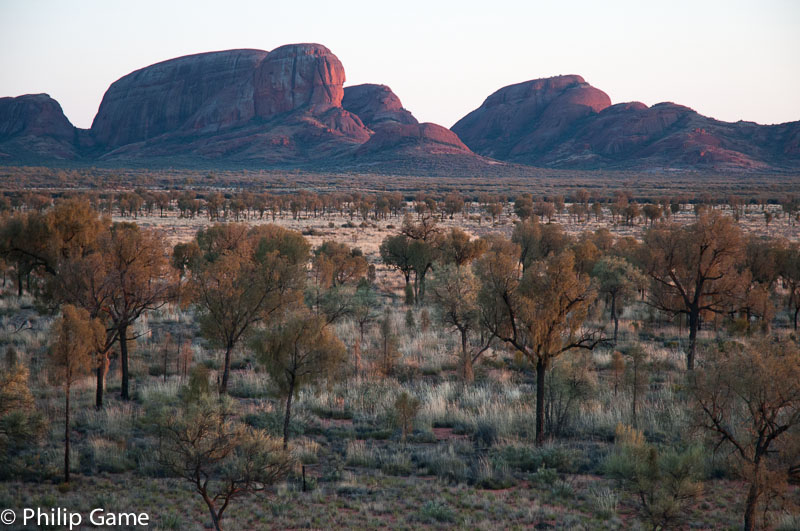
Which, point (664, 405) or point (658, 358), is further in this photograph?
point (658, 358)

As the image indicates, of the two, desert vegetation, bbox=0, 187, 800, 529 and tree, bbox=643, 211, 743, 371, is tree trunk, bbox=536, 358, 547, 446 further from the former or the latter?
tree, bbox=643, 211, 743, 371

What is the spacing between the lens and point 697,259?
18.9m

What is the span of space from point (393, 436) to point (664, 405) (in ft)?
23.1

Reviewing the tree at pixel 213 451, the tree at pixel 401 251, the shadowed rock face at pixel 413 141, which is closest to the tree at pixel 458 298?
the tree at pixel 213 451

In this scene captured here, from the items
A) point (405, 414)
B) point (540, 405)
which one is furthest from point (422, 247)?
point (540, 405)

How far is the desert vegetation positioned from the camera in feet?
30.0

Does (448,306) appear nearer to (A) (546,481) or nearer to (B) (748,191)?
(A) (546,481)

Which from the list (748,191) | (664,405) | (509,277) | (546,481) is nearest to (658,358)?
(664,405)

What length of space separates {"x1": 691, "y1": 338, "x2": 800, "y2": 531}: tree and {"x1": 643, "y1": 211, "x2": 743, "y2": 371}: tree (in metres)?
9.70

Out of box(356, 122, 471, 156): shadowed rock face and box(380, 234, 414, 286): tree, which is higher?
box(356, 122, 471, 156): shadowed rock face

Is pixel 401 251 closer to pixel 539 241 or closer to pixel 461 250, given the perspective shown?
pixel 461 250

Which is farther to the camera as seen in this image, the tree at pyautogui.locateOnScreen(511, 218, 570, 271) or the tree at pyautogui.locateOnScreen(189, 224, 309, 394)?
the tree at pyautogui.locateOnScreen(511, 218, 570, 271)

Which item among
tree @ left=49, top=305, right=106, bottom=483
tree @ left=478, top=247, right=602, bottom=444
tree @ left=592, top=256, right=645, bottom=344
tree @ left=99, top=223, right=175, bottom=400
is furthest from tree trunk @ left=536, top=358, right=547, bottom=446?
tree @ left=592, top=256, right=645, bottom=344

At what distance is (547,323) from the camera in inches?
491
